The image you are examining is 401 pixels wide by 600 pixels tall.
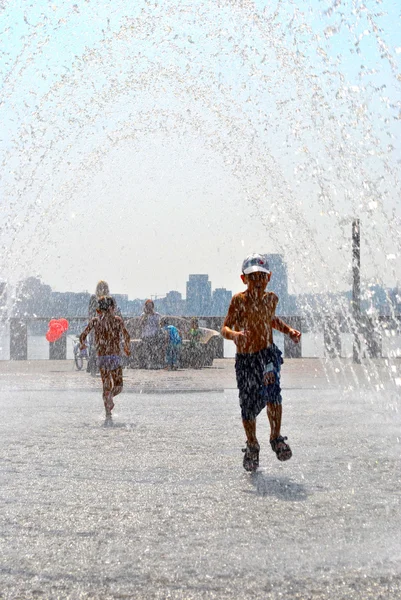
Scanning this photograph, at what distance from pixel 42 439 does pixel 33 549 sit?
4.17m

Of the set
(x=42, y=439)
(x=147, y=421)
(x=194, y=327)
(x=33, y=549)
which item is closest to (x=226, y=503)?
(x=33, y=549)

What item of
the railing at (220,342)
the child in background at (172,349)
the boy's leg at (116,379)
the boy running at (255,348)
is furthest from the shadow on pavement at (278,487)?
the railing at (220,342)

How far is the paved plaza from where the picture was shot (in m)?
3.54

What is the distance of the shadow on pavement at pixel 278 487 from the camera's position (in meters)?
5.31

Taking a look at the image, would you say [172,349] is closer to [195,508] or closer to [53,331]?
[53,331]

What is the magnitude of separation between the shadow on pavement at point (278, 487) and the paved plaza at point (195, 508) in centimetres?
1

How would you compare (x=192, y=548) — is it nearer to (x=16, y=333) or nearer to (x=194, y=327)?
(x=194, y=327)

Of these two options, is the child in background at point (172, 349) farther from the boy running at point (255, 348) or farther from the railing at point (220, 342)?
the boy running at point (255, 348)

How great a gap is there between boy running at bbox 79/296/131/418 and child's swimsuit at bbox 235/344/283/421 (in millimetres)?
3569

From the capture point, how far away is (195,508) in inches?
194

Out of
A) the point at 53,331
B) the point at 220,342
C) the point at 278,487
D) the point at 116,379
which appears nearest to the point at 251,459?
the point at 278,487

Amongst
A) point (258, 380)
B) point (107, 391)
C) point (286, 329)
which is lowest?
point (107, 391)

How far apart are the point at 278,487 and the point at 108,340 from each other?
4.59 meters

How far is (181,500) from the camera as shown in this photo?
5.17m
